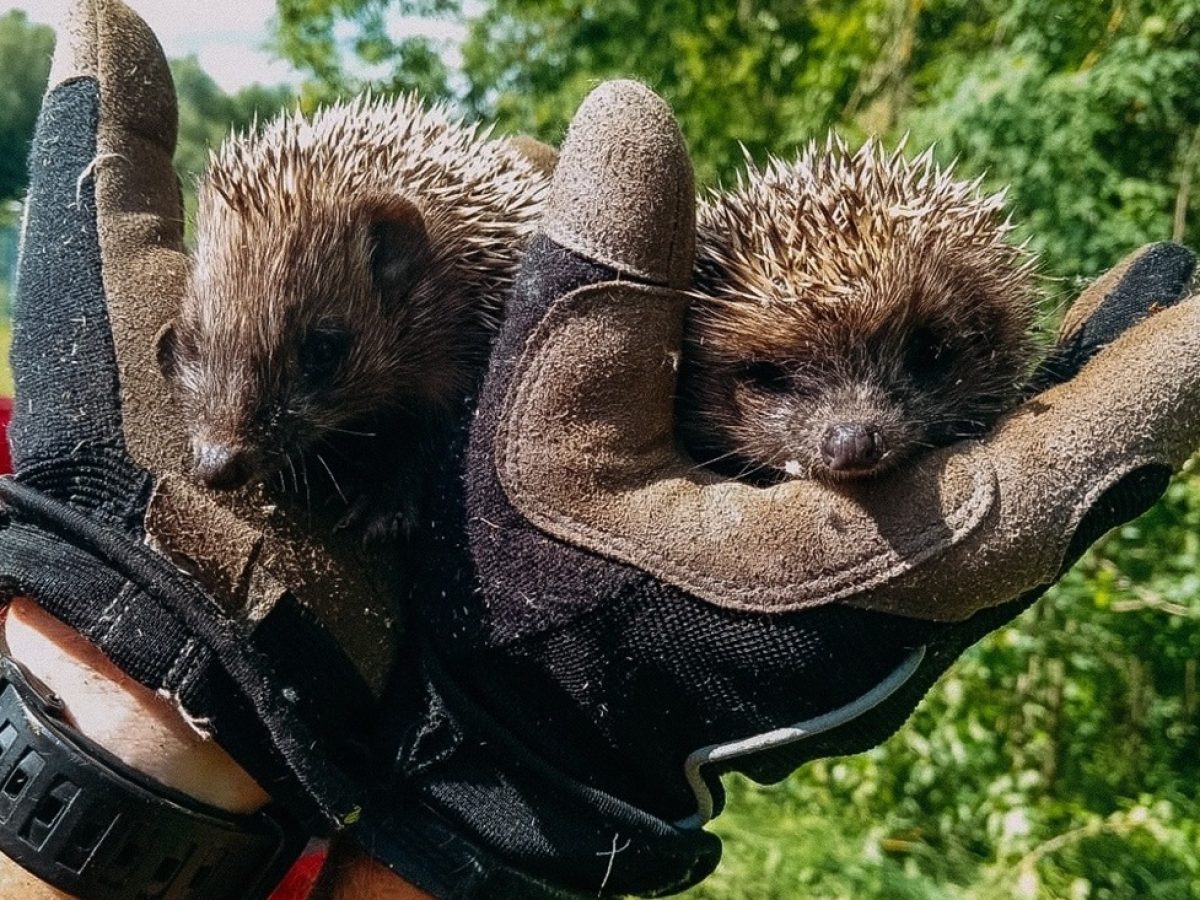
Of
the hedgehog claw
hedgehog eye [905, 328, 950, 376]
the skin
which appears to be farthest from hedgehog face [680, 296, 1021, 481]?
the skin

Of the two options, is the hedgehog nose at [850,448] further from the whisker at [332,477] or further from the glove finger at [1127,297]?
the whisker at [332,477]

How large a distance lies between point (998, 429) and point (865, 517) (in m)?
0.25

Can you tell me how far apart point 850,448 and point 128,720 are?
3.24 ft

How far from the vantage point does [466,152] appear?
218 centimetres

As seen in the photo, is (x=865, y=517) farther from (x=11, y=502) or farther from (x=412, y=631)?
(x=11, y=502)

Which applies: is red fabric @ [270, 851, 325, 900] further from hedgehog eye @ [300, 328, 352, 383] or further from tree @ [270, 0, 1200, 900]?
tree @ [270, 0, 1200, 900]

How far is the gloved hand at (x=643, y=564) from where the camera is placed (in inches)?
54.0

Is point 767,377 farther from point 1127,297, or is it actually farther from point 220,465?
point 220,465

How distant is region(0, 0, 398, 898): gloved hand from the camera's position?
132 cm

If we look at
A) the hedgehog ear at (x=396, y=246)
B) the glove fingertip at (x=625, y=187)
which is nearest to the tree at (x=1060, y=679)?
the hedgehog ear at (x=396, y=246)

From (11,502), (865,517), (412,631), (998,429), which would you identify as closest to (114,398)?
(11,502)

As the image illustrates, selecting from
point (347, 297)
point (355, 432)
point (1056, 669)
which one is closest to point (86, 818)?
point (355, 432)

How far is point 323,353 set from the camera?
1.81 m

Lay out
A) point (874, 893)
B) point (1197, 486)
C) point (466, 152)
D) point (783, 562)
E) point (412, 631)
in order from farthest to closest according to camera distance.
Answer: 1. point (1197, 486)
2. point (874, 893)
3. point (466, 152)
4. point (412, 631)
5. point (783, 562)
